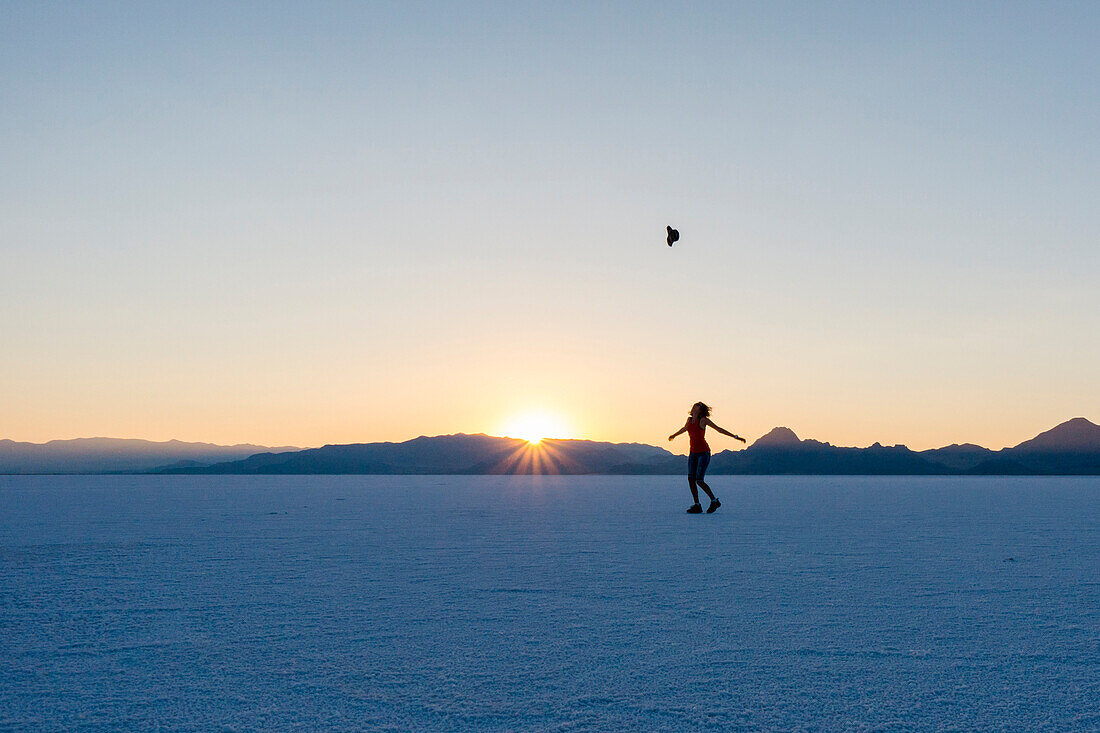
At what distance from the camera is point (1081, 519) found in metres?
15.5

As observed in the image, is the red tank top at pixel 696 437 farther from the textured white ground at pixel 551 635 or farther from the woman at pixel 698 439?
the textured white ground at pixel 551 635

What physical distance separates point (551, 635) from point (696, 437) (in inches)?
414

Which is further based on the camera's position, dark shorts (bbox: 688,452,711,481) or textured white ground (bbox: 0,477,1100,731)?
dark shorts (bbox: 688,452,711,481)

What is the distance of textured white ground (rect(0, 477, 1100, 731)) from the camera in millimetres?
3770

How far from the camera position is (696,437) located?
15414 mm

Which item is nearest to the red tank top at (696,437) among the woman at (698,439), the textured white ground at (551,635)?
the woman at (698,439)

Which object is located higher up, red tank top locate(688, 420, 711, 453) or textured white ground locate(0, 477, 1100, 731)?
red tank top locate(688, 420, 711, 453)

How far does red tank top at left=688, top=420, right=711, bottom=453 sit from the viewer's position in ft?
50.2

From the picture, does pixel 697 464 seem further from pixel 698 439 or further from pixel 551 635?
pixel 551 635

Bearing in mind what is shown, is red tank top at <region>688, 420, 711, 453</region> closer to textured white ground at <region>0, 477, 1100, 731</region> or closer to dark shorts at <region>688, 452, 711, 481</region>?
dark shorts at <region>688, 452, 711, 481</region>

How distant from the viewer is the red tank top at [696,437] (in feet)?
50.2

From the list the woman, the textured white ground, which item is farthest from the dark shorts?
the textured white ground

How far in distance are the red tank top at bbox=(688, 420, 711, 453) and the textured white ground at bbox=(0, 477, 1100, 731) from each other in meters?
4.50

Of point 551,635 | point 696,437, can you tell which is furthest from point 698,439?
point 551,635
